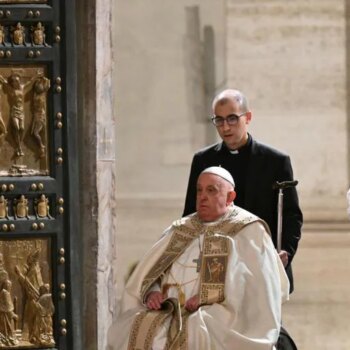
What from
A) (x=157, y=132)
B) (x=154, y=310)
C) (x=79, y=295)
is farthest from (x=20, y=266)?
(x=154, y=310)

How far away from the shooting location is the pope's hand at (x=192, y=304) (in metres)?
5.91

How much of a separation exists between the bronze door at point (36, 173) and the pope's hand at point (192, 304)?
171 centimetres

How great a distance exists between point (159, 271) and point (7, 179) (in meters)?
1.65

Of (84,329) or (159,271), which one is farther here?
(84,329)

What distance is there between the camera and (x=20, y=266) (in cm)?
750

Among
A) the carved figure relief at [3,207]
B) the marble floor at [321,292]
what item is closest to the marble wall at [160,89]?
the carved figure relief at [3,207]

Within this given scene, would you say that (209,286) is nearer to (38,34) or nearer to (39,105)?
(39,105)

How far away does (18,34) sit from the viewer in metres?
7.39

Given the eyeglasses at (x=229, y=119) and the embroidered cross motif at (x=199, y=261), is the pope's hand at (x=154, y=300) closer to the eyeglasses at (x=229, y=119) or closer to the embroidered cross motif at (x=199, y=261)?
the embroidered cross motif at (x=199, y=261)

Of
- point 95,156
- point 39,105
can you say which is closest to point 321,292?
point 95,156

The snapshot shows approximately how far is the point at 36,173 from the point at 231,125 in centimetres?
141

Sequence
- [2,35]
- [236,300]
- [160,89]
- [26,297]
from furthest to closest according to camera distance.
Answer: [160,89], [26,297], [2,35], [236,300]

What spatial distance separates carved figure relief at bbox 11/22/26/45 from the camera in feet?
24.2

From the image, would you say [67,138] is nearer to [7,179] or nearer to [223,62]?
[7,179]
